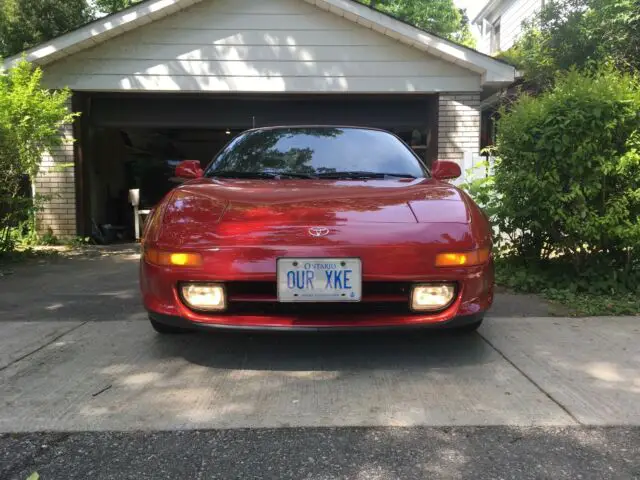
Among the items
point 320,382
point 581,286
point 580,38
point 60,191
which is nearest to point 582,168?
point 581,286

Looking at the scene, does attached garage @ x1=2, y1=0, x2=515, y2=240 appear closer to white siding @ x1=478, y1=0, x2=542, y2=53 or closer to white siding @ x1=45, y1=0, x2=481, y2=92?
white siding @ x1=45, y1=0, x2=481, y2=92

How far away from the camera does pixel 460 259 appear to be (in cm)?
291

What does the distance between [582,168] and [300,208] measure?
2.68m

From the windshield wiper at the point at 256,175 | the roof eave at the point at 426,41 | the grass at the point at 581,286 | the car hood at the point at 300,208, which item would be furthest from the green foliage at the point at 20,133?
the grass at the point at 581,286

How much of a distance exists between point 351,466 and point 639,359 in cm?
214

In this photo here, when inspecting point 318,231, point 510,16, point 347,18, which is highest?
point 510,16

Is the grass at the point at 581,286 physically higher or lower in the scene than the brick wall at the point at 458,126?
lower

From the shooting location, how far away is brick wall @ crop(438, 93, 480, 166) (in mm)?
8328

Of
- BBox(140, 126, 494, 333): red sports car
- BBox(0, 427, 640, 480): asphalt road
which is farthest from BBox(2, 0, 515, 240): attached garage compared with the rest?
BBox(0, 427, 640, 480): asphalt road

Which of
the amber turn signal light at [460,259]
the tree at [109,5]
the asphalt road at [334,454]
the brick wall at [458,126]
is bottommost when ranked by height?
the asphalt road at [334,454]

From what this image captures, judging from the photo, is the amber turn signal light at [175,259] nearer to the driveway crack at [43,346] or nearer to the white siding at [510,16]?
the driveway crack at [43,346]

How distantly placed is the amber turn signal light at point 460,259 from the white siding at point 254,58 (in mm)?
5847

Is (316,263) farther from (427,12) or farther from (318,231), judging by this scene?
(427,12)

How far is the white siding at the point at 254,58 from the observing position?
26.8 ft
